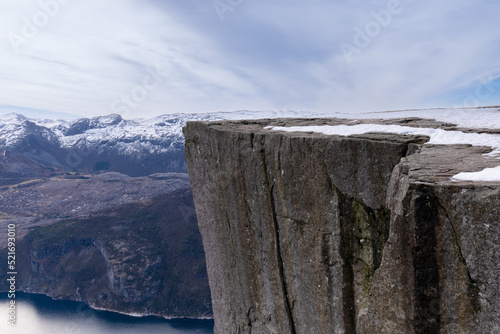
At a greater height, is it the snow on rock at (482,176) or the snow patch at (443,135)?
the snow patch at (443,135)

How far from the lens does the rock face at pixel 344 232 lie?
417cm

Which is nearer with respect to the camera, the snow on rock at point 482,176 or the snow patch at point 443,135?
the snow on rock at point 482,176

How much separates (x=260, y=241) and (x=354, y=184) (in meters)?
3.60

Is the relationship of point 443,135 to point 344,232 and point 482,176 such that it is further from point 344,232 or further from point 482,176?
point 482,176

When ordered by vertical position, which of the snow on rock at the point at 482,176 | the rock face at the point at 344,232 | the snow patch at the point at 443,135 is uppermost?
the snow patch at the point at 443,135

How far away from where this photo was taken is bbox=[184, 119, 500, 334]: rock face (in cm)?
417

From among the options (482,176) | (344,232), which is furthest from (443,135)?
(482,176)

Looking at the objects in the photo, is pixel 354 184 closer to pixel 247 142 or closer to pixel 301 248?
pixel 301 248

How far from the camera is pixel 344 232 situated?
725 cm

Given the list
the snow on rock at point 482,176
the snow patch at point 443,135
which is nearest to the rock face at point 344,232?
the snow on rock at point 482,176

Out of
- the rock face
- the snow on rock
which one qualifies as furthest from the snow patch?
the rock face

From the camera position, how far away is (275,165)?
8898 millimetres

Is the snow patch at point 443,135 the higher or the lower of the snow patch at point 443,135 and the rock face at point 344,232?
the higher

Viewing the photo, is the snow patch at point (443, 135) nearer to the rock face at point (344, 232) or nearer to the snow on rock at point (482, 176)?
the snow on rock at point (482, 176)
